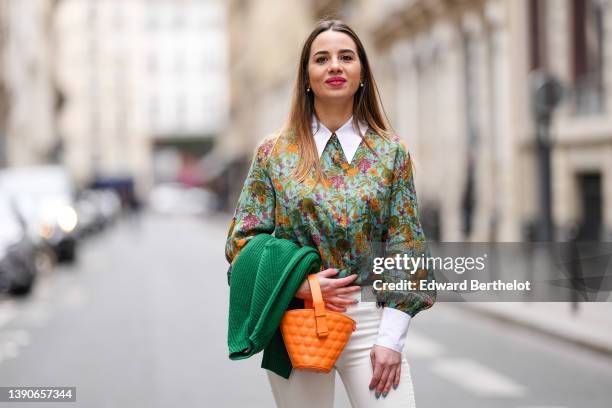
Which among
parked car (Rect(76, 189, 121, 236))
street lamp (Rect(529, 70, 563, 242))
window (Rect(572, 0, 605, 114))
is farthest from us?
parked car (Rect(76, 189, 121, 236))

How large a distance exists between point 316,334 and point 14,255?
13.6 m

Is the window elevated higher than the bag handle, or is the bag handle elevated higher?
the window

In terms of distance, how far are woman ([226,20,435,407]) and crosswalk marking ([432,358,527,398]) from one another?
16.6 feet

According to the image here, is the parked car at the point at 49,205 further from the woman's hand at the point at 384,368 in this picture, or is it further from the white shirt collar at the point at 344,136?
the woman's hand at the point at 384,368

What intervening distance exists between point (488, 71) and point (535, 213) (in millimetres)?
4576

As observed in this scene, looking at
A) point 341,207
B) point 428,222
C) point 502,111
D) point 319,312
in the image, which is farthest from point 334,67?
point 502,111

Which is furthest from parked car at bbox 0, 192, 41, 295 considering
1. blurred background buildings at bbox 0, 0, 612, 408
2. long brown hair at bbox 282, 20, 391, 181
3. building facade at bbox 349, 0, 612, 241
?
long brown hair at bbox 282, 20, 391, 181

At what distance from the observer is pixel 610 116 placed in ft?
62.2

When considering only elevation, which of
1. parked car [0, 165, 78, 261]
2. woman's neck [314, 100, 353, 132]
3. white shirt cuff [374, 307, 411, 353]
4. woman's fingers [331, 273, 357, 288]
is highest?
woman's neck [314, 100, 353, 132]

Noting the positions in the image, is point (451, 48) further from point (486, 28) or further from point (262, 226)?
point (262, 226)

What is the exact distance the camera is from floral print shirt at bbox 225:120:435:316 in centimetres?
302

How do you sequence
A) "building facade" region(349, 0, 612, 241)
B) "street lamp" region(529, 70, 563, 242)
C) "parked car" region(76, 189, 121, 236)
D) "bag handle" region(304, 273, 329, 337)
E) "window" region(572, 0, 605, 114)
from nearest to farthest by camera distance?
1. "bag handle" region(304, 273, 329, 337)
2. "street lamp" region(529, 70, 563, 242)
3. "window" region(572, 0, 605, 114)
4. "building facade" region(349, 0, 612, 241)
5. "parked car" region(76, 189, 121, 236)

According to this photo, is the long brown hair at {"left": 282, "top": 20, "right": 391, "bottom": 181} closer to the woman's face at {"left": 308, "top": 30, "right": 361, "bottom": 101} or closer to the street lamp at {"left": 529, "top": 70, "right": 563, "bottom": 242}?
the woman's face at {"left": 308, "top": 30, "right": 361, "bottom": 101}

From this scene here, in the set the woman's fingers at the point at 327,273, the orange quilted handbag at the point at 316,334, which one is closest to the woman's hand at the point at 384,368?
the orange quilted handbag at the point at 316,334
